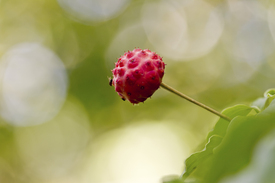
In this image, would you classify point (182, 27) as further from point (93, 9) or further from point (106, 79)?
point (106, 79)

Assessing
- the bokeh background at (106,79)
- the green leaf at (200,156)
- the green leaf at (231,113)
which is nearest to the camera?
the green leaf at (200,156)

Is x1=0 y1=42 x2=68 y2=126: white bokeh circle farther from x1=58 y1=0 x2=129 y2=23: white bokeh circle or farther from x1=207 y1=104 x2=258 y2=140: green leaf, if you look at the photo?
x1=207 y1=104 x2=258 y2=140: green leaf

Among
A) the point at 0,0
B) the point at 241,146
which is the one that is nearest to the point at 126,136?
the point at 0,0

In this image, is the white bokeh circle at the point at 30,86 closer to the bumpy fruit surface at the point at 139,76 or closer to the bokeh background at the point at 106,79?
the bokeh background at the point at 106,79

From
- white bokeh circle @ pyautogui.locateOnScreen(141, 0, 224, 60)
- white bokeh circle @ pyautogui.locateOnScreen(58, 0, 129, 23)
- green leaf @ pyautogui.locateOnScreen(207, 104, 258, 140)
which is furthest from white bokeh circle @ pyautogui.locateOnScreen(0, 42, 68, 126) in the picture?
green leaf @ pyautogui.locateOnScreen(207, 104, 258, 140)

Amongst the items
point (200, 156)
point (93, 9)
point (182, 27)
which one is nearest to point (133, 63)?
point (200, 156)

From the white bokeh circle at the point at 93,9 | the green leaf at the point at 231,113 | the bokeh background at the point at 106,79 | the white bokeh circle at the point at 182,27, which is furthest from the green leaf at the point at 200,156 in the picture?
the white bokeh circle at the point at 93,9
